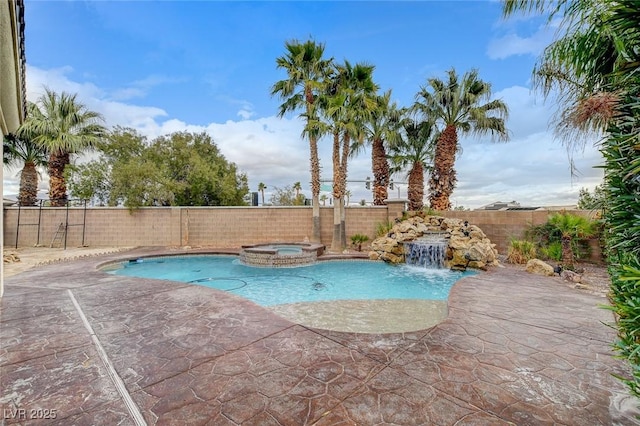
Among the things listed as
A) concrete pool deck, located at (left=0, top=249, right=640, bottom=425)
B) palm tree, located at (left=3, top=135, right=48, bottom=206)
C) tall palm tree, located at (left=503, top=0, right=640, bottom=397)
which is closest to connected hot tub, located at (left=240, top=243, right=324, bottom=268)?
concrete pool deck, located at (left=0, top=249, right=640, bottom=425)

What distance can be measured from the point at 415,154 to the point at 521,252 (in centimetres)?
731

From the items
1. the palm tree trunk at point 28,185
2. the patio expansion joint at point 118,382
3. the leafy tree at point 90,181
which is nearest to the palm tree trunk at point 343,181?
the patio expansion joint at point 118,382

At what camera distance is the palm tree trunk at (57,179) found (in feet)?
49.7

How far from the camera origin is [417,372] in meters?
2.78

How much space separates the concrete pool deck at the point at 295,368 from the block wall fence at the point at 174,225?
9.83 m

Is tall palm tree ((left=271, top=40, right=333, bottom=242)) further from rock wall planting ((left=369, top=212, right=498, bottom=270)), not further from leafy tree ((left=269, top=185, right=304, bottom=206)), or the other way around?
leafy tree ((left=269, top=185, right=304, bottom=206))

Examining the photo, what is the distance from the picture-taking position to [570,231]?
8.12 metres

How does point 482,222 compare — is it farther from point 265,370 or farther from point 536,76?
point 265,370

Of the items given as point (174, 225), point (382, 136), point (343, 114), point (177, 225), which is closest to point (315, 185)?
point (343, 114)

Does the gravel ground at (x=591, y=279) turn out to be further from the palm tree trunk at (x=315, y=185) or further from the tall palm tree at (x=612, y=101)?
the palm tree trunk at (x=315, y=185)

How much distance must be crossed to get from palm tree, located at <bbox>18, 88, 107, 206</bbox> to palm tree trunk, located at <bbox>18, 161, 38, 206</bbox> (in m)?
0.96

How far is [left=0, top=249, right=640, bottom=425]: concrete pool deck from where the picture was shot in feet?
7.32

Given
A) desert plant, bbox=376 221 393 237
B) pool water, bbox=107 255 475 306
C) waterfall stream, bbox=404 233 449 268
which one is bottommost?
pool water, bbox=107 255 475 306

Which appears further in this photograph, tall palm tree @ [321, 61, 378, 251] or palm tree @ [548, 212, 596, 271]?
tall palm tree @ [321, 61, 378, 251]
